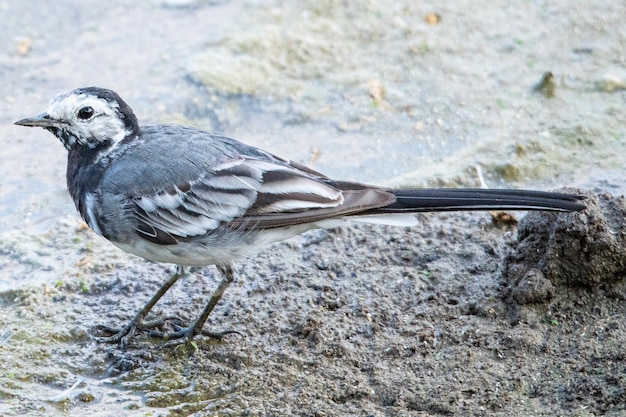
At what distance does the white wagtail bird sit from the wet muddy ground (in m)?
0.51

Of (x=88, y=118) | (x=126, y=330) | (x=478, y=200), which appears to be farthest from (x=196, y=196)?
(x=478, y=200)

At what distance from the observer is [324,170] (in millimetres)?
7562

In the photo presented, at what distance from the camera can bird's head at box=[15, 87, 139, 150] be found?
577 centimetres

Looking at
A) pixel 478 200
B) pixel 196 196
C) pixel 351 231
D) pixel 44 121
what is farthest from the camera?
pixel 351 231

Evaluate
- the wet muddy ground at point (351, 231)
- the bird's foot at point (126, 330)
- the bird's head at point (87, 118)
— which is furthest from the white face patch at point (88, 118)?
the bird's foot at point (126, 330)

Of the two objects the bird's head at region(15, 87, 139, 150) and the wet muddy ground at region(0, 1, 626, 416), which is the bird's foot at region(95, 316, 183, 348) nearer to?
the wet muddy ground at region(0, 1, 626, 416)

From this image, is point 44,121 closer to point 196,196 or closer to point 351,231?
point 196,196

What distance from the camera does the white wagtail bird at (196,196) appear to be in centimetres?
550

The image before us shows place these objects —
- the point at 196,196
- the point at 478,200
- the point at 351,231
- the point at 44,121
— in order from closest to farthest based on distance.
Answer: the point at 478,200
the point at 196,196
the point at 44,121
the point at 351,231

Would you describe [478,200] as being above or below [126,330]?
above

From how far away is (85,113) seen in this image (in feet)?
19.0

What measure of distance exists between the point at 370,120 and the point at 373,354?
124 inches

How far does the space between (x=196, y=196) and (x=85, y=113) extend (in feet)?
3.01

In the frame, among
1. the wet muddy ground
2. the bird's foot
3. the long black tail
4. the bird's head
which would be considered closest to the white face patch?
the bird's head
